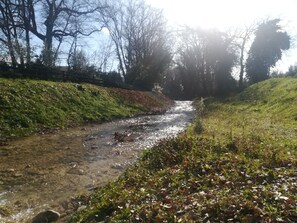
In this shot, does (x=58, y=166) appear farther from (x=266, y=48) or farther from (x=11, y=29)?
(x=266, y=48)

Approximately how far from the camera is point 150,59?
5872 centimetres

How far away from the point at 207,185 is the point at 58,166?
19.4 ft

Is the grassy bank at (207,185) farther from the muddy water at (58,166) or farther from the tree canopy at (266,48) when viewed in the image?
the tree canopy at (266,48)

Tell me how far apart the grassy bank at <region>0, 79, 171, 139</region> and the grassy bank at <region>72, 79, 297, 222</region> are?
8.65 meters

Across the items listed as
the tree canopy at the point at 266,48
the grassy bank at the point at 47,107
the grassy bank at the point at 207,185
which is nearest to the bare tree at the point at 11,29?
the grassy bank at the point at 47,107

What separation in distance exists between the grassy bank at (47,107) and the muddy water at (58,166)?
A: 4.66 feet

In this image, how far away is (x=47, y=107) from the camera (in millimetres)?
20250

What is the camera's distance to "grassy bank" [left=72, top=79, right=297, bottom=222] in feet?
18.6

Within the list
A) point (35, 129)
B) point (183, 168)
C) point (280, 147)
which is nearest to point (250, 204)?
point (183, 168)

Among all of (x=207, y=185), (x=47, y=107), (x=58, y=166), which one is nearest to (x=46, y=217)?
(x=207, y=185)

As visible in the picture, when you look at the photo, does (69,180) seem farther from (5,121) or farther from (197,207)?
(5,121)

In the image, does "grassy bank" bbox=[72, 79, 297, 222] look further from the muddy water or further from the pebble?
the muddy water

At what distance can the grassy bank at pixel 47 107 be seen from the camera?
16797 millimetres

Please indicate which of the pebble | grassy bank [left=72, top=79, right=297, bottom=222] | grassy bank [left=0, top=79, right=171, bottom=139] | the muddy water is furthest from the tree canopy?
the pebble
